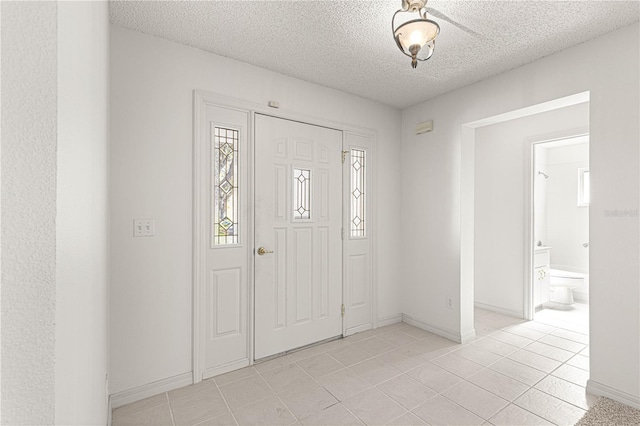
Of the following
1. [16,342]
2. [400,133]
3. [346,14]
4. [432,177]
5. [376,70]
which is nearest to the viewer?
[16,342]

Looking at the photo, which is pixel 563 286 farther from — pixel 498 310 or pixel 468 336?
pixel 468 336

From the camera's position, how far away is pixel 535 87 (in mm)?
2615

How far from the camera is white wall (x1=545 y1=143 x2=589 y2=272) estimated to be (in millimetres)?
5152

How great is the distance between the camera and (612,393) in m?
2.17

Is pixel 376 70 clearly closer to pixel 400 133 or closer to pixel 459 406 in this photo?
pixel 400 133

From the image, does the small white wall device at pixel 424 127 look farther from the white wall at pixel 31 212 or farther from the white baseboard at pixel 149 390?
the white wall at pixel 31 212

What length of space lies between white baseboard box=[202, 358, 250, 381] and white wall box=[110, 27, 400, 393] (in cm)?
15

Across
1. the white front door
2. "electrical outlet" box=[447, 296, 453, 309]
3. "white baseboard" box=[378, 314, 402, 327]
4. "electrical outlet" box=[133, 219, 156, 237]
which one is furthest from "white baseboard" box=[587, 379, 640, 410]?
"electrical outlet" box=[133, 219, 156, 237]

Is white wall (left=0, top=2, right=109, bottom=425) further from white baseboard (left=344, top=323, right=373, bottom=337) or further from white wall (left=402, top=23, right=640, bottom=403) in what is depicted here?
white baseboard (left=344, top=323, right=373, bottom=337)

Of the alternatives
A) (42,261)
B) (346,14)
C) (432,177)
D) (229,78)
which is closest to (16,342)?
(42,261)

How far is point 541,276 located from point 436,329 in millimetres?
1903

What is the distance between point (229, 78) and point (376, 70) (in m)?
1.29

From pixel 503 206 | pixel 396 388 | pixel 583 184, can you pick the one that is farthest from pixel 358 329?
pixel 583 184

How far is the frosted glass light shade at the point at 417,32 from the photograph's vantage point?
1.67 metres
